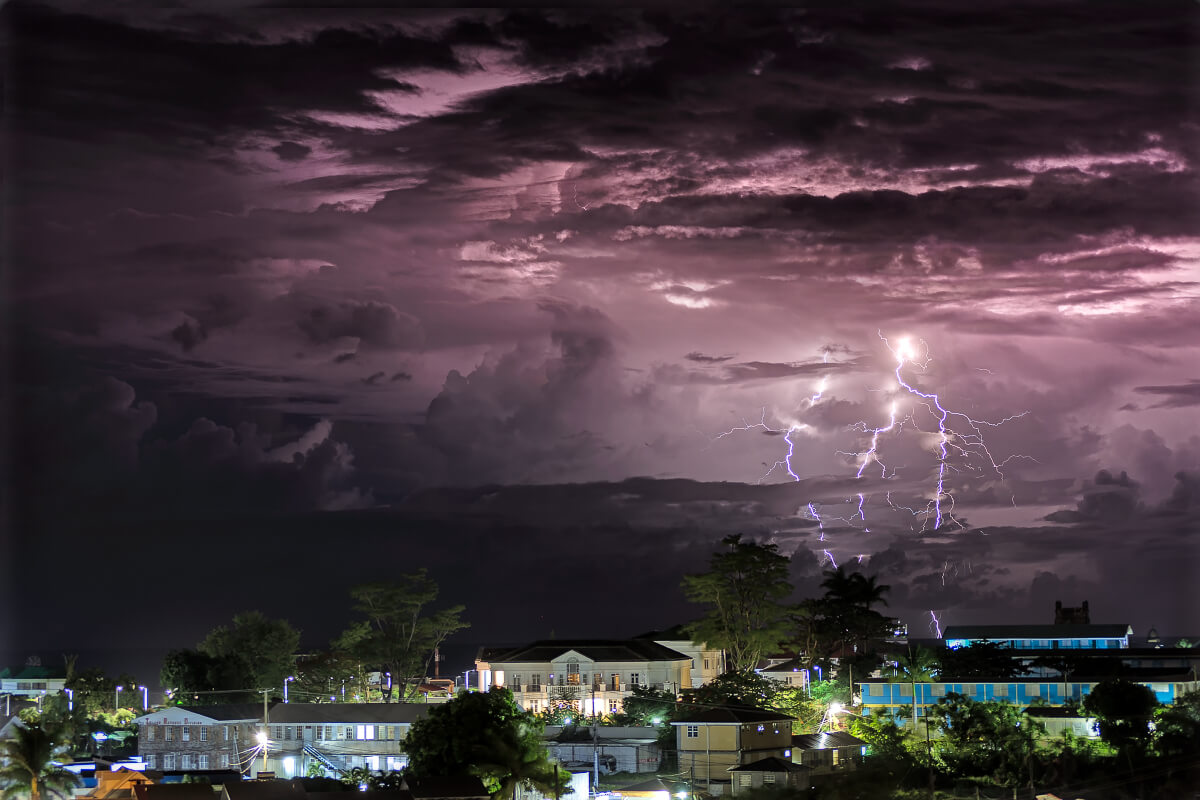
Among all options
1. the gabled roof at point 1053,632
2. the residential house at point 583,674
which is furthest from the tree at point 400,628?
the gabled roof at point 1053,632

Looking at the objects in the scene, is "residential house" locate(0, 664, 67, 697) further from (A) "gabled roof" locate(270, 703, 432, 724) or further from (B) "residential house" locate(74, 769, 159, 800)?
(B) "residential house" locate(74, 769, 159, 800)

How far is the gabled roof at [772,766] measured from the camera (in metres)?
21.5

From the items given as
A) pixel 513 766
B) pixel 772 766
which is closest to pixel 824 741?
pixel 772 766

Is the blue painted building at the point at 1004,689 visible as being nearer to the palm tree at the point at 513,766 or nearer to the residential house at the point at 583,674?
the residential house at the point at 583,674

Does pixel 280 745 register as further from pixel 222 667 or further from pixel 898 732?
pixel 898 732

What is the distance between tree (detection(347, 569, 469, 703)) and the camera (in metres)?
30.8

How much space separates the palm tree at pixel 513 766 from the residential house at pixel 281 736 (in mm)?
5797

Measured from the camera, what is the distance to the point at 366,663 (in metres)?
31.0

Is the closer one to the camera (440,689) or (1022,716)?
(1022,716)

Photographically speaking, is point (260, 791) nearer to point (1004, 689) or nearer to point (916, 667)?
point (916, 667)

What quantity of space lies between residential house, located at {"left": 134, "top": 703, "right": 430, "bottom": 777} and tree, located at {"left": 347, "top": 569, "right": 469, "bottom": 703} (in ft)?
14.3

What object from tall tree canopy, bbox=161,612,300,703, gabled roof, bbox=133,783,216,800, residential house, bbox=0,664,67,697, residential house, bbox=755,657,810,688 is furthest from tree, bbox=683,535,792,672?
residential house, bbox=0,664,67,697

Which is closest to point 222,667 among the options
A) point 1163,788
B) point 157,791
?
point 157,791

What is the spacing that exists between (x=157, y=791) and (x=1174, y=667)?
24.6 metres
